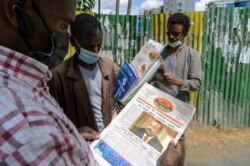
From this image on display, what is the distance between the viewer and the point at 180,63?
3.64 meters

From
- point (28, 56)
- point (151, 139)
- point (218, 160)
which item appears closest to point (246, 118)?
point (218, 160)

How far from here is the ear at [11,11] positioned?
104 centimetres

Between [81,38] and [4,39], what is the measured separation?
167cm

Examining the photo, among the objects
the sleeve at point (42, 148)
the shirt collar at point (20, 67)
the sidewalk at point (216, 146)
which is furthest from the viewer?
the sidewalk at point (216, 146)

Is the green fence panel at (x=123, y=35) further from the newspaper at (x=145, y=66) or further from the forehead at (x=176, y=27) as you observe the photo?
the newspaper at (x=145, y=66)

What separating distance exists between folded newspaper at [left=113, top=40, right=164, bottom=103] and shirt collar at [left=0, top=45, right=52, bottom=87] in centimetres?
118

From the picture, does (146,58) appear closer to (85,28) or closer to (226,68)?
(85,28)

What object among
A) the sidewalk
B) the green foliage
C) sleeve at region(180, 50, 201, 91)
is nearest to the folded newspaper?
sleeve at region(180, 50, 201, 91)

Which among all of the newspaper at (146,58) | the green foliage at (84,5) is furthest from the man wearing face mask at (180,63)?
the green foliage at (84,5)

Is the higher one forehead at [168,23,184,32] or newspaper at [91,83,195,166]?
forehead at [168,23,184,32]

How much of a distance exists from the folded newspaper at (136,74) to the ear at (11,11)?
47.1 inches

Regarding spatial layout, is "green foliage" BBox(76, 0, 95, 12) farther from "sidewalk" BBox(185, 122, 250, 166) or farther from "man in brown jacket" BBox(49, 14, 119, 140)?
"man in brown jacket" BBox(49, 14, 119, 140)

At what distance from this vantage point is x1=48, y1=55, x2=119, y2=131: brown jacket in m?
2.60

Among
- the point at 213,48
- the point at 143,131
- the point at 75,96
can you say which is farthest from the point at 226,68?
the point at 143,131
